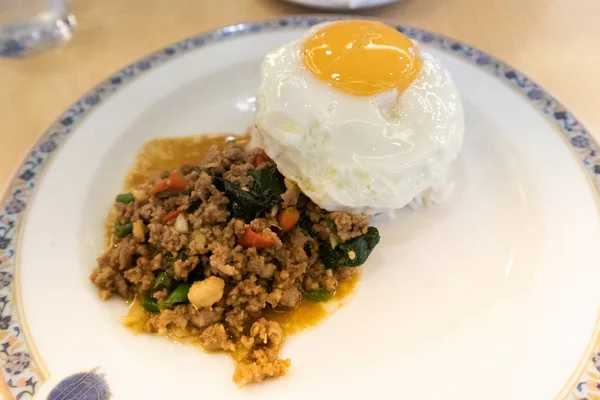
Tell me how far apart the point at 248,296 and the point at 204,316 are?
10.2 inches

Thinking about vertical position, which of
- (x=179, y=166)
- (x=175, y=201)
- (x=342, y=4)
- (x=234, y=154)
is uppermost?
(x=342, y=4)

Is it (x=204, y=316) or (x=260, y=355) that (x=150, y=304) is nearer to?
(x=204, y=316)

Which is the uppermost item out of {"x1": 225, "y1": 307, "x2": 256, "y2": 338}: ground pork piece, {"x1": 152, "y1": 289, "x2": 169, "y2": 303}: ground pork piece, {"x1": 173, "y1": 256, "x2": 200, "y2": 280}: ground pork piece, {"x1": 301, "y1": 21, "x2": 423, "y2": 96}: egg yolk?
{"x1": 301, "y1": 21, "x2": 423, "y2": 96}: egg yolk

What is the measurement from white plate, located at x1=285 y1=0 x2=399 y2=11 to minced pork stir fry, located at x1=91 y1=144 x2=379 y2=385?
71.5 inches

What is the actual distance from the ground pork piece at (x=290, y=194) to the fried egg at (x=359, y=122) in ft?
0.14

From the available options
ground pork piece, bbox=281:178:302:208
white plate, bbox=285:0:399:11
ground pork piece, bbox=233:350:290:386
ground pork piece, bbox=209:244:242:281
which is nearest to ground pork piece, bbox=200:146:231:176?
ground pork piece, bbox=281:178:302:208

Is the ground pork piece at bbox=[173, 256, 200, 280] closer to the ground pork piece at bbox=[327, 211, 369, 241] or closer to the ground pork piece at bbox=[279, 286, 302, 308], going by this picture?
the ground pork piece at bbox=[279, 286, 302, 308]

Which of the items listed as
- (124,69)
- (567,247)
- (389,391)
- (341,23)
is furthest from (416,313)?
(124,69)

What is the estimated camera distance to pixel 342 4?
3.94 meters

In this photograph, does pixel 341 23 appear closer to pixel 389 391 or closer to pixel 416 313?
pixel 416 313

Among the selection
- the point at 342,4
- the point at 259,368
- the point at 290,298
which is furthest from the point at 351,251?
the point at 342,4

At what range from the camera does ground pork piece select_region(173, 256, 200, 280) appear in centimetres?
259

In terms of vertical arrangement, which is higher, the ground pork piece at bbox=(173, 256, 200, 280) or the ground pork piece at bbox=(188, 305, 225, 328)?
the ground pork piece at bbox=(173, 256, 200, 280)

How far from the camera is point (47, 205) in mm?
2770
